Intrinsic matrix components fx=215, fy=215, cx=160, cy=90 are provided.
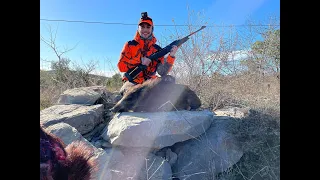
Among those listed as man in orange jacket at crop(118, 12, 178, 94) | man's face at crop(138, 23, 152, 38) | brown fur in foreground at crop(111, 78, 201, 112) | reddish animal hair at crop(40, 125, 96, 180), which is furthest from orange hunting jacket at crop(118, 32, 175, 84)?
reddish animal hair at crop(40, 125, 96, 180)

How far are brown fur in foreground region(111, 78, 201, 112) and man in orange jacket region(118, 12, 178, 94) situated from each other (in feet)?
2.37

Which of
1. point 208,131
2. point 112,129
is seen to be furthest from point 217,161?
point 112,129

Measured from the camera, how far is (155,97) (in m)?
3.77

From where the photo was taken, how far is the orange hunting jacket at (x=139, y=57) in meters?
4.56

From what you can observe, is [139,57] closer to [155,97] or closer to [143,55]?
[143,55]

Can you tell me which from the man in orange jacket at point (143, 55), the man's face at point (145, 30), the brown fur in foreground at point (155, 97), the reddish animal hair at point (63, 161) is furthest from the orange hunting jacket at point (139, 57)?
the reddish animal hair at point (63, 161)

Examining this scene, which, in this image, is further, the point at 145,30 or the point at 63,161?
the point at 145,30

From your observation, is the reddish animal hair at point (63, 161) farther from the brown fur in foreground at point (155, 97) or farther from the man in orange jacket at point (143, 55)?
the man in orange jacket at point (143, 55)

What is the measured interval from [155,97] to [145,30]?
165cm

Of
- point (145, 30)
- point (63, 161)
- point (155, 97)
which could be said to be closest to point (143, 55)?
point (145, 30)

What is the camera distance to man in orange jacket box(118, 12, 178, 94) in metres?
4.52

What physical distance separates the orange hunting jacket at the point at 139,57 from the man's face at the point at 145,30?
0.11 m
